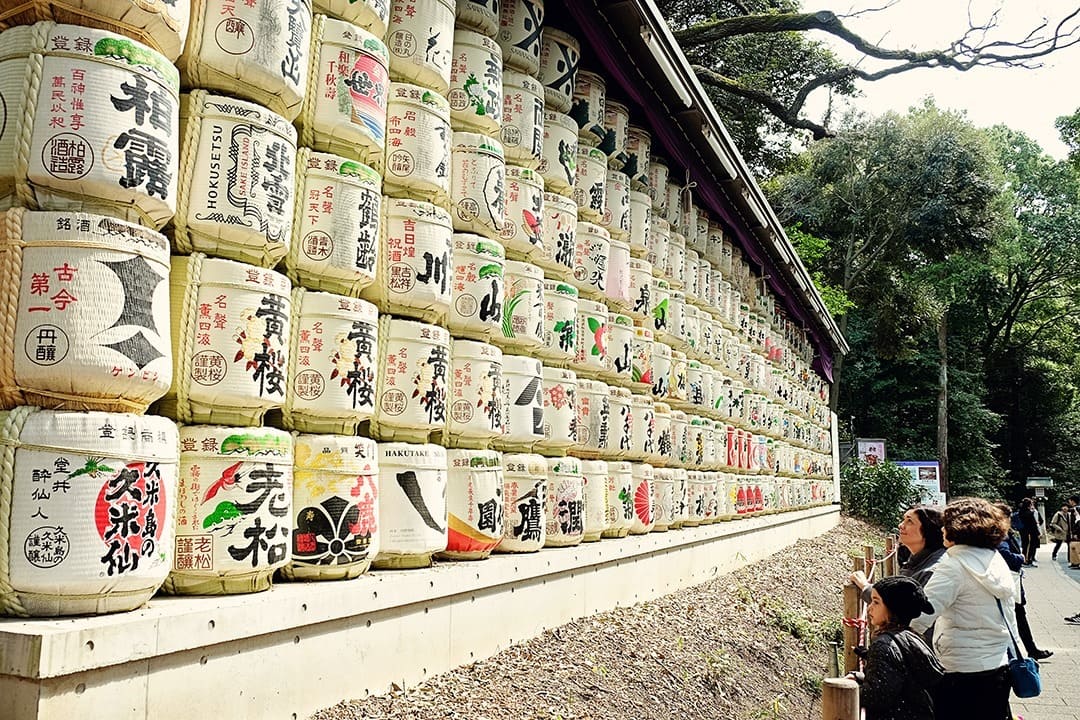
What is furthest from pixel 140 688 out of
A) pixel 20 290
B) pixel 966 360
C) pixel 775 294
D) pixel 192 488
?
Answer: pixel 966 360

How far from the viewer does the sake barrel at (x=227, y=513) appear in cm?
300

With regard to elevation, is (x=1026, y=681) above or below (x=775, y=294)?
below

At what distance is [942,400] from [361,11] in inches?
1296

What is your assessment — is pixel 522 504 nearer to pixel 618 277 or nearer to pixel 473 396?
pixel 473 396

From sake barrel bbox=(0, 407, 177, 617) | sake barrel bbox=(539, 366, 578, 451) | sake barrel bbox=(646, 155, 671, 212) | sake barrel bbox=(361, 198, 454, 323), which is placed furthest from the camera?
sake barrel bbox=(646, 155, 671, 212)

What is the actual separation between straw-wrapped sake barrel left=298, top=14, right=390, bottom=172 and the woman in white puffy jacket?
3178 millimetres

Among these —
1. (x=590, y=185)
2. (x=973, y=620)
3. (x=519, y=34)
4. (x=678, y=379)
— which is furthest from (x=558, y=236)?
(x=973, y=620)

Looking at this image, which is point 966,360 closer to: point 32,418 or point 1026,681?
point 1026,681

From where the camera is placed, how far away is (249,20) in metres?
3.21

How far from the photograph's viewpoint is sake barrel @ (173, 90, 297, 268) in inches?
123

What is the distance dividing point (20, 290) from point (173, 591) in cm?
109

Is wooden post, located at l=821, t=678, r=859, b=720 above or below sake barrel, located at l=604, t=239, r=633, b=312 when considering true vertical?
below

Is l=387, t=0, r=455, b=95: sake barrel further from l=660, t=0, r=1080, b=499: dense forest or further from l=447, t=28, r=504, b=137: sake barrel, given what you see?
l=660, t=0, r=1080, b=499: dense forest

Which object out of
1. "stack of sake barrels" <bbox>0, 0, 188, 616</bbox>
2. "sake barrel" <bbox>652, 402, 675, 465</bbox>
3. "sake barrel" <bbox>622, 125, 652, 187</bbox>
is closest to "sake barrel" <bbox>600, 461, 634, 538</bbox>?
"sake barrel" <bbox>652, 402, 675, 465</bbox>
